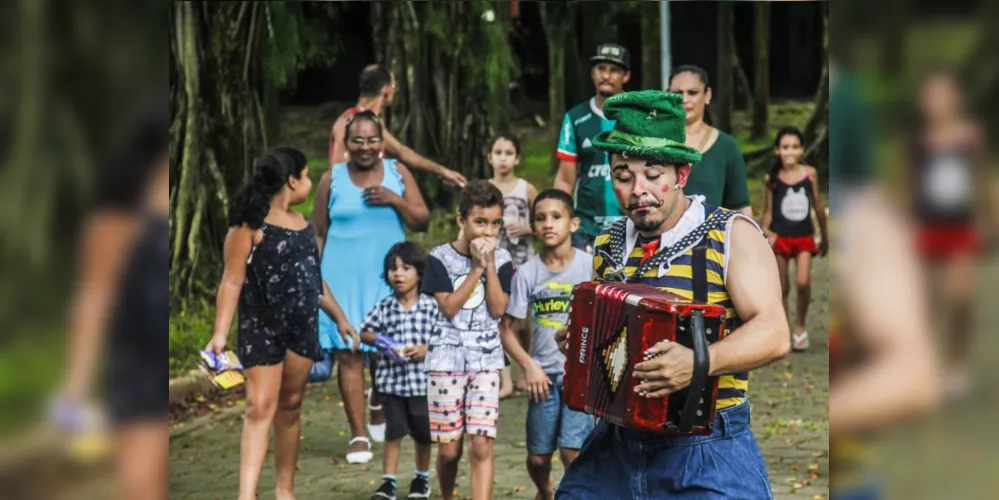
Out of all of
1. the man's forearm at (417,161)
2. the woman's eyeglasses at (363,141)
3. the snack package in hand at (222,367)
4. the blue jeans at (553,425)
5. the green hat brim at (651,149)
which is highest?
the woman's eyeglasses at (363,141)

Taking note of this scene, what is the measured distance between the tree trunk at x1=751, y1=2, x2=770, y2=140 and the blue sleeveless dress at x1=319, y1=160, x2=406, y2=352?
2.22 meters

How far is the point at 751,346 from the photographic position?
4.31m

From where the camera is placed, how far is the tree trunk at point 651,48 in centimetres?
761

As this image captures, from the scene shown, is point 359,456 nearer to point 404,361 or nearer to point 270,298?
point 404,361

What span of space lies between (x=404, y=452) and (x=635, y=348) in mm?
3229

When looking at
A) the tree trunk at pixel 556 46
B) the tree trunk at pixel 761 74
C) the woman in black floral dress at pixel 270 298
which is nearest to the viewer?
the woman in black floral dress at pixel 270 298

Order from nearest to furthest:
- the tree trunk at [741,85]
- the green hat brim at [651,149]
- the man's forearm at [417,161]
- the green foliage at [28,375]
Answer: the green hat brim at [651,149] < the green foliage at [28,375] < the man's forearm at [417,161] < the tree trunk at [741,85]

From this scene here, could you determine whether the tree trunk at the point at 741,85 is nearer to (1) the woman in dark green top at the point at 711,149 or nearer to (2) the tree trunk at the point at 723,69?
(2) the tree trunk at the point at 723,69

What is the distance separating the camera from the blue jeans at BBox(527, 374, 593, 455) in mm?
6285

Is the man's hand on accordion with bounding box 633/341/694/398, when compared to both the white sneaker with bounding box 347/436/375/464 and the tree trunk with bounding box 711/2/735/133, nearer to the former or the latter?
the white sneaker with bounding box 347/436/375/464

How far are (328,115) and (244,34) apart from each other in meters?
0.74

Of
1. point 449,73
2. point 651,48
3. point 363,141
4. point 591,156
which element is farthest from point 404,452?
point 651,48

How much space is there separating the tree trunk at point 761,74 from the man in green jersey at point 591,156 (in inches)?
50.4

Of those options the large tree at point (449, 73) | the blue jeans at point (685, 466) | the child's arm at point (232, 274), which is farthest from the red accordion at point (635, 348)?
the large tree at point (449, 73)
